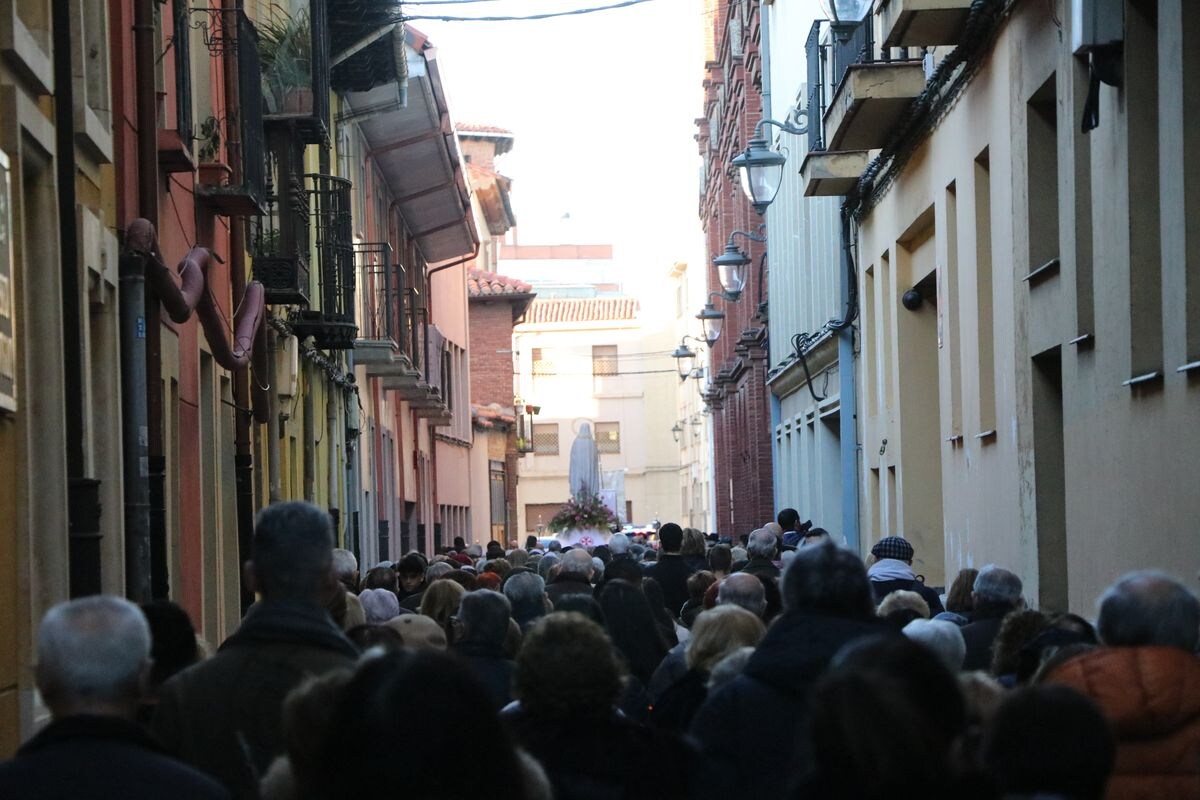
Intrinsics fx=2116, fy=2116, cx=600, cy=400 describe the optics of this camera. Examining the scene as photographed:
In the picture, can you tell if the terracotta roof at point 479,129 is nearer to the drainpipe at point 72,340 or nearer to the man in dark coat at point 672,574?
the man in dark coat at point 672,574

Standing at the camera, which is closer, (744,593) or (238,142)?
(744,593)

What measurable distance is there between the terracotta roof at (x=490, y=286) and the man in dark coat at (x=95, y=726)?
4948cm

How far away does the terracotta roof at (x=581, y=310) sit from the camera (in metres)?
87.1

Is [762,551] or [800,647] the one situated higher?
[800,647]

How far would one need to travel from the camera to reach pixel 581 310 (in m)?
87.7

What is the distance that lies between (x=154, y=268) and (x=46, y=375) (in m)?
2.40

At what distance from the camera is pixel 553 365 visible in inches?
3398

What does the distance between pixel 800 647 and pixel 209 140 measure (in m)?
10.0

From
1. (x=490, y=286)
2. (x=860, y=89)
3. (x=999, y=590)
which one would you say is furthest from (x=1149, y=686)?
(x=490, y=286)

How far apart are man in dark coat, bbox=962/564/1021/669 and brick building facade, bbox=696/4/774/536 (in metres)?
25.9

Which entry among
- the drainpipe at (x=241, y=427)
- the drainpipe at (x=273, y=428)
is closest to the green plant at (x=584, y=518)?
the drainpipe at (x=273, y=428)

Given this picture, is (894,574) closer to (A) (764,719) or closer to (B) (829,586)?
(B) (829,586)

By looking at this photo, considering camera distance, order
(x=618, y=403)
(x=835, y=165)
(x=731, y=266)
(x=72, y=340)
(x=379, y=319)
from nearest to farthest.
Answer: (x=72, y=340), (x=835, y=165), (x=379, y=319), (x=731, y=266), (x=618, y=403)

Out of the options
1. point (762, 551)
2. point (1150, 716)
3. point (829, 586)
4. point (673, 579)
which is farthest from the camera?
point (673, 579)
